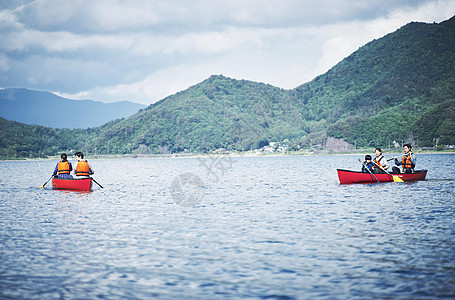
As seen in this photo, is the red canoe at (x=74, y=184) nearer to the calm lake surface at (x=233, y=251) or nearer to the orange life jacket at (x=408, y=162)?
the calm lake surface at (x=233, y=251)

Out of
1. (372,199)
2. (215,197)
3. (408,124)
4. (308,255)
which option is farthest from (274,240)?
(408,124)

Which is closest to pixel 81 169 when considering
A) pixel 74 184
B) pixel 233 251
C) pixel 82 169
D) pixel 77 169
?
pixel 82 169

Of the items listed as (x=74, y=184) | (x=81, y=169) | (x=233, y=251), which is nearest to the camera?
(x=233, y=251)

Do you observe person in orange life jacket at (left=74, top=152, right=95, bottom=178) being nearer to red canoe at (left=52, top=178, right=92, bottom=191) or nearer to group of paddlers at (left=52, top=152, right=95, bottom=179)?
group of paddlers at (left=52, top=152, right=95, bottom=179)

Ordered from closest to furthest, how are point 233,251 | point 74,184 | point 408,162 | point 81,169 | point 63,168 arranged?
point 233,251
point 81,169
point 74,184
point 63,168
point 408,162

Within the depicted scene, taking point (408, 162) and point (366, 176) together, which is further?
point (408, 162)

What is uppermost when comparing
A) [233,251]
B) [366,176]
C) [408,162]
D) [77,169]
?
[408,162]

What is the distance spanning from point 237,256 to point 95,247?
511 centimetres

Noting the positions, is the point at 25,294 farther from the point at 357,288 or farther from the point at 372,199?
the point at 372,199

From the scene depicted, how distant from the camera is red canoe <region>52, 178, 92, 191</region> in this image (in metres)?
32.4

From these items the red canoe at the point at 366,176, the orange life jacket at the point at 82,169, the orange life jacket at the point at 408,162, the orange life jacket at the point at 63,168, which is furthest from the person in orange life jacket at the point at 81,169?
the orange life jacket at the point at 408,162

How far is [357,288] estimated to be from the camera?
31.7 feet

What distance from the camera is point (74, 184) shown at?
108ft

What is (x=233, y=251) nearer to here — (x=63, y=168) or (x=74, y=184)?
(x=74, y=184)
